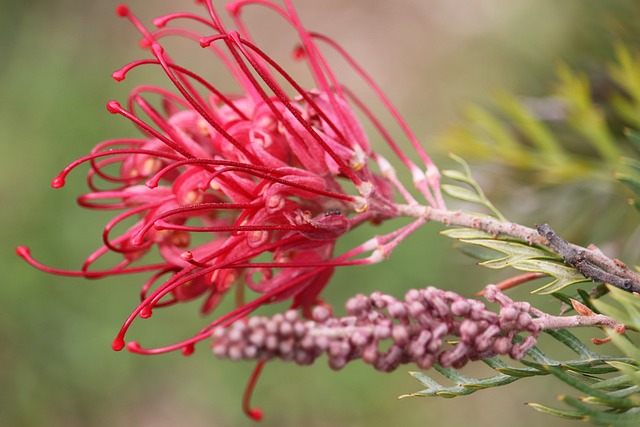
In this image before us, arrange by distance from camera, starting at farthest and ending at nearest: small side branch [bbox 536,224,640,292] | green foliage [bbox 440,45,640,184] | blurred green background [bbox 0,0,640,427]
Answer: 1. blurred green background [bbox 0,0,640,427]
2. green foliage [bbox 440,45,640,184]
3. small side branch [bbox 536,224,640,292]

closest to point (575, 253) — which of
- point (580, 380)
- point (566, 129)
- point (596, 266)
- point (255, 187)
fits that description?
point (596, 266)

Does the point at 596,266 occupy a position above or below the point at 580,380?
above

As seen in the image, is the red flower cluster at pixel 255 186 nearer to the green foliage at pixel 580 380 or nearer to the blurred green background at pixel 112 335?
the green foliage at pixel 580 380

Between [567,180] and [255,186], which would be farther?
[567,180]

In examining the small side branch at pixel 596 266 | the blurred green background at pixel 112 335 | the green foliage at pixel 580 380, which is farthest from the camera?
the blurred green background at pixel 112 335

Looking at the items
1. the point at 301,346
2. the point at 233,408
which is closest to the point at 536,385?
the point at 233,408

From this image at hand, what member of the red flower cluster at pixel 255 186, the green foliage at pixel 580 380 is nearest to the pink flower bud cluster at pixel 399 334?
the green foliage at pixel 580 380

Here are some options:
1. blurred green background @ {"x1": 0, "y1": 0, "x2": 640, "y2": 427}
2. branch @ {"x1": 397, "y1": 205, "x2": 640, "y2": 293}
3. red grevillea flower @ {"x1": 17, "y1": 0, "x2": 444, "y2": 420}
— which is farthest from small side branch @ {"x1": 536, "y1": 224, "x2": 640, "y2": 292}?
blurred green background @ {"x1": 0, "y1": 0, "x2": 640, "y2": 427}

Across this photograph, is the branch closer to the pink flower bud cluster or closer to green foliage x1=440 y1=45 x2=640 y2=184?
the pink flower bud cluster

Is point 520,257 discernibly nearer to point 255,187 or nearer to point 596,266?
point 596,266
